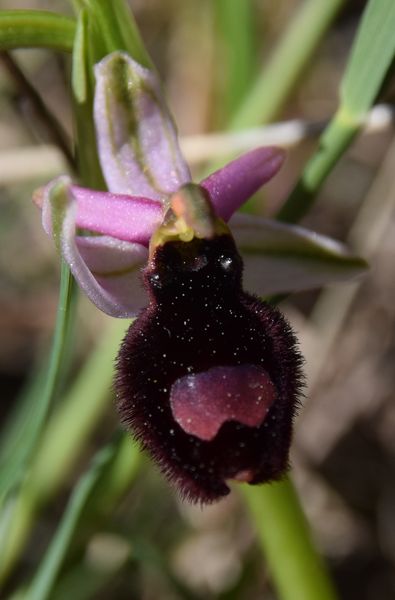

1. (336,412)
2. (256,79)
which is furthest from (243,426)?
(336,412)

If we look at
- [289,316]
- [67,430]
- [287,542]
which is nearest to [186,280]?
[287,542]

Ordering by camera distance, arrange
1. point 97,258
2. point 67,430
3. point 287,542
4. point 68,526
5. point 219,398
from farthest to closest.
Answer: point 67,430 → point 287,542 → point 68,526 → point 97,258 → point 219,398

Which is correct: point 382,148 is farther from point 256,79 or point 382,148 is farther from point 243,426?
point 243,426

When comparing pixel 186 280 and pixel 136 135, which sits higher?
pixel 136 135

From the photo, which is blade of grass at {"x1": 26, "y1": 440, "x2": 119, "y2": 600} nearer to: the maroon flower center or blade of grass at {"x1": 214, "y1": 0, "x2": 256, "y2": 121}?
the maroon flower center

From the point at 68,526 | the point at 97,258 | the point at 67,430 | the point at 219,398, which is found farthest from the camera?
the point at 67,430

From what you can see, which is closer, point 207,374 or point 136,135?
point 207,374

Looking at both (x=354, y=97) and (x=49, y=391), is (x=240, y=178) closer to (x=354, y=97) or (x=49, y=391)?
(x=354, y=97)
